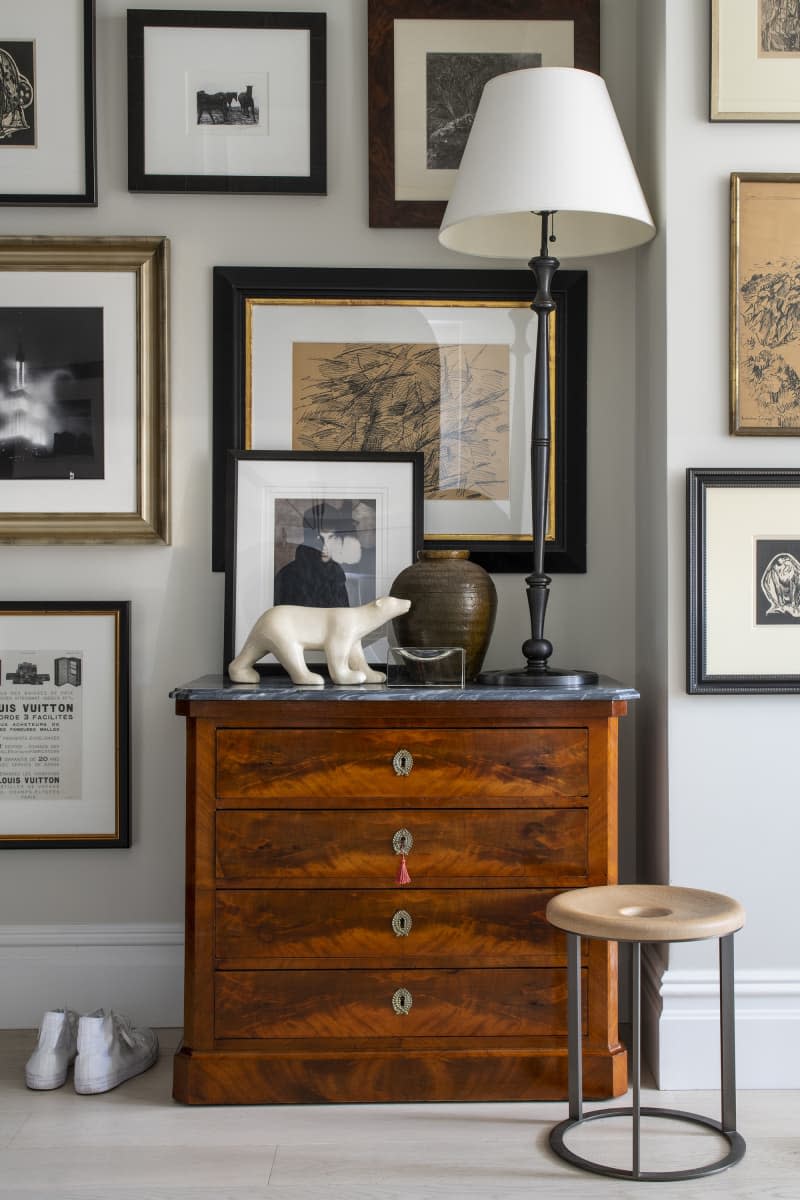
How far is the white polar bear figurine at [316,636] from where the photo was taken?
2.27m

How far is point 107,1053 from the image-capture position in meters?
2.29

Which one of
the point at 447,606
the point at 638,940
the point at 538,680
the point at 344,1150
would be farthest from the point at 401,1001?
the point at 447,606

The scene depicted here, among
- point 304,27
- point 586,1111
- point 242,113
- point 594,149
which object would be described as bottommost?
point 586,1111

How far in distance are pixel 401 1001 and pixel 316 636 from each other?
722mm

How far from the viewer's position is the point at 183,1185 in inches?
75.0

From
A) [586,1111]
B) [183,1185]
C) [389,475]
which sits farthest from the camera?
[389,475]

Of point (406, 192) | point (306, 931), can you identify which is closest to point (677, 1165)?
point (306, 931)

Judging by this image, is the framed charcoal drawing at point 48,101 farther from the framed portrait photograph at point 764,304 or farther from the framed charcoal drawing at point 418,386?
the framed portrait photograph at point 764,304

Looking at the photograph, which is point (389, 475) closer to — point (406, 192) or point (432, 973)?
point (406, 192)

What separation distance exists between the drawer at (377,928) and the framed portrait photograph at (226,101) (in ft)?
5.16

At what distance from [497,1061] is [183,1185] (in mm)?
623

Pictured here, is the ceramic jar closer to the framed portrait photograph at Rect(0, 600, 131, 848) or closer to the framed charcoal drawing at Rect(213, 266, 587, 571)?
the framed charcoal drawing at Rect(213, 266, 587, 571)

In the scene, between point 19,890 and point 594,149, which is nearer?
point 594,149

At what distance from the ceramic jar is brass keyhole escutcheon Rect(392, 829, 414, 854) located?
0.37 m
